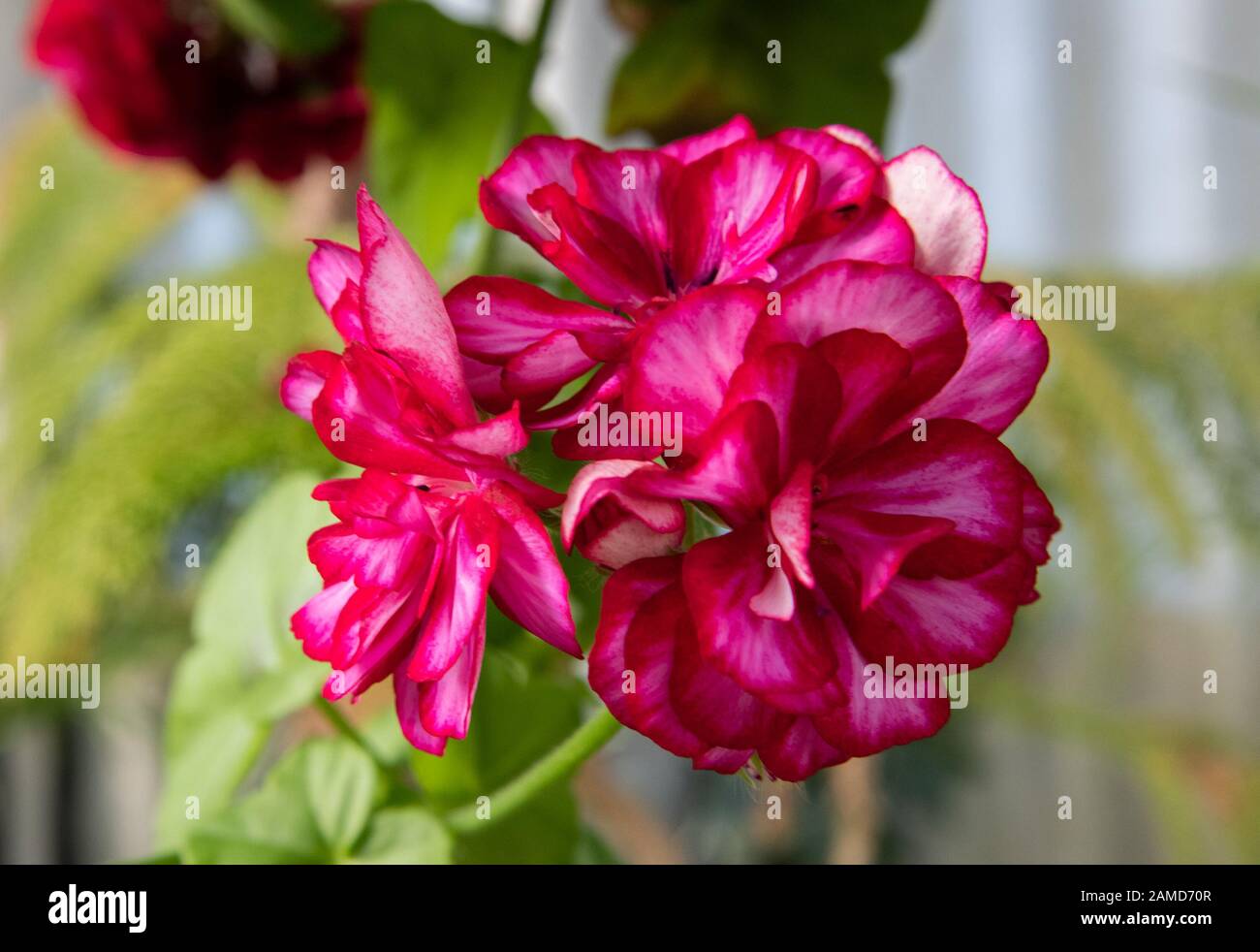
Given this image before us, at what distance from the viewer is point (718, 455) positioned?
16cm

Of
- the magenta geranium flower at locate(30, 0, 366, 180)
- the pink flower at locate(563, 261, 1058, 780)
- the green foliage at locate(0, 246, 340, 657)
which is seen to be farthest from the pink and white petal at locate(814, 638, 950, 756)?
the green foliage at locate(0, 246, 340, 657)

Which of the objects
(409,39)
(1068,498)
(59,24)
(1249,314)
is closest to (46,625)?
(59,24)

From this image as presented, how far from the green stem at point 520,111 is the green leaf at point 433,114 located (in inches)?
1.7

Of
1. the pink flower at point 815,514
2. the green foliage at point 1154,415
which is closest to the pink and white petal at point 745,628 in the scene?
the pink flower at point 815,514

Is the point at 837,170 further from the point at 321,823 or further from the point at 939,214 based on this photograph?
the point at 321,823

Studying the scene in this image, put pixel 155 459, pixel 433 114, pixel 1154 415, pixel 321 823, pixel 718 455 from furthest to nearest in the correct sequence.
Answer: pixel 1154 415, pixel 155 459, pixel 433 114, pixel 321 823, pixel 718 455

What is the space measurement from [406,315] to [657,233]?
47 millimetres

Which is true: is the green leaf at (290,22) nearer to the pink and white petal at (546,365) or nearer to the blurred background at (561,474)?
the blurred background at (561,474)

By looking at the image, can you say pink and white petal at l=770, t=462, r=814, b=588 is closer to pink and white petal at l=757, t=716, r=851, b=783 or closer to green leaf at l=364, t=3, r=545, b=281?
pink and white petal at l=757, t=716, r=851, b=783

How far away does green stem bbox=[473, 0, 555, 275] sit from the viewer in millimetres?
319

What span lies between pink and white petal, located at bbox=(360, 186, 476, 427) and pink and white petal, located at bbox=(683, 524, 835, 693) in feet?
0.15

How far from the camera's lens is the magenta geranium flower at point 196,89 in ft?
1.49

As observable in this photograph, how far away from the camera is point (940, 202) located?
19 cm

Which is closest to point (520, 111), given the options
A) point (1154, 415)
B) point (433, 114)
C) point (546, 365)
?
point (433, 114)
